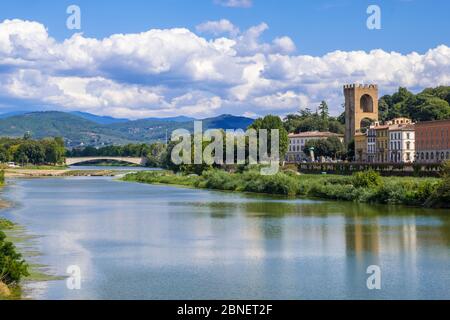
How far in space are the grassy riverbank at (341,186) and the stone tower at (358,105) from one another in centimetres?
2548

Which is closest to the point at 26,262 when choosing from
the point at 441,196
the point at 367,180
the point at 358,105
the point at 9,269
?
the point at 9,269

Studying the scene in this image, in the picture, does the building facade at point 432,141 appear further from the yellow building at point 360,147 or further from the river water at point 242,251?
the river water at point 242,251

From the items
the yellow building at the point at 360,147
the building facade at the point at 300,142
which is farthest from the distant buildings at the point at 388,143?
the building facade at the point at 300,142

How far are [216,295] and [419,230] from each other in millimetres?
12569

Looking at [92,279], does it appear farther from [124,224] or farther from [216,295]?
[124,224]

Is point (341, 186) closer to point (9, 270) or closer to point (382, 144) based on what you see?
point (9, 270)

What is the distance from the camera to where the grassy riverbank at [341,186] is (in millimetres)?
38688

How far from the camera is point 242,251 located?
74.9 feet

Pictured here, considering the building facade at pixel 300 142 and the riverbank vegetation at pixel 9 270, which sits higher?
the building facade at pixel 300 142

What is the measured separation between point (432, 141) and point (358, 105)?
20.6 metres

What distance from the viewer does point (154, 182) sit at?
7419cm

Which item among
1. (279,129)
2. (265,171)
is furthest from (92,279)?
(279,129)
